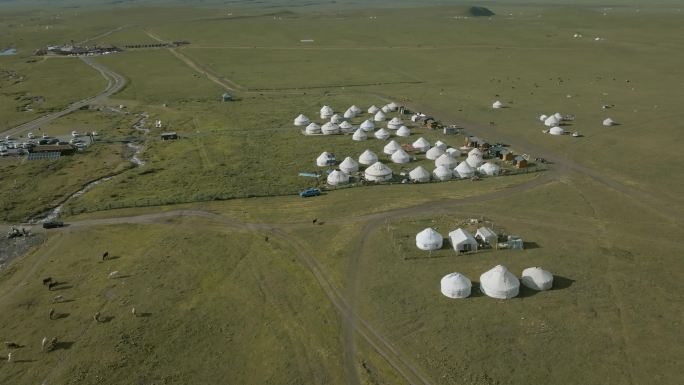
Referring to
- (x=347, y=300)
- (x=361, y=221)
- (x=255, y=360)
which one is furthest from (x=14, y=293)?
(x=361, y=221)

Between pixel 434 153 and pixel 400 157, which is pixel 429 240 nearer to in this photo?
pixel 400 157

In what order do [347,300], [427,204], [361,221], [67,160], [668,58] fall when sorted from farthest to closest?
1. [668,58]
2. [67,160]
3. [427,204]
4. [361,221]
5. [347,300]

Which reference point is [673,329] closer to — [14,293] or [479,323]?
[479,323]

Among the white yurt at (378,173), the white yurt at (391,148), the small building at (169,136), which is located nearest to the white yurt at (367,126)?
the white yurt at (391,148)

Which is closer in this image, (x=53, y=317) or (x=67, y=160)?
(x=53, y=317)

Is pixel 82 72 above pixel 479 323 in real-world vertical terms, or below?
above

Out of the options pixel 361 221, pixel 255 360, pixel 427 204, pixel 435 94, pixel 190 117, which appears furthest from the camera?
pixel 435 94

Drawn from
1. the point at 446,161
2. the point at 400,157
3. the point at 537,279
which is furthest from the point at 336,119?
the point at 537,279

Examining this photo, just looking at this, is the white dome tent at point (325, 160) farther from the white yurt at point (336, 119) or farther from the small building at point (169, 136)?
the small building at point (169, 136)
